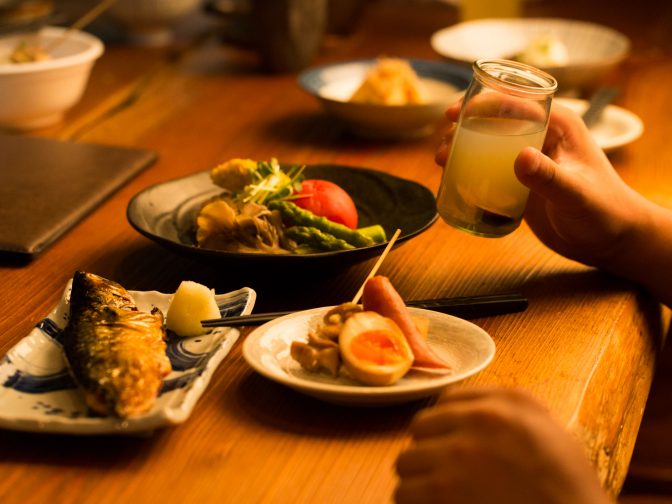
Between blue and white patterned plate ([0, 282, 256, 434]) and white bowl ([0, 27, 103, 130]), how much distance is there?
881 millimetres

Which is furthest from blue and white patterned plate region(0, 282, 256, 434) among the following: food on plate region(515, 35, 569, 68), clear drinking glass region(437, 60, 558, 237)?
food on plate region(515, 35, 569, 68)

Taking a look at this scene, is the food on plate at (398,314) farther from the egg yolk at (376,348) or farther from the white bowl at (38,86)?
the white bowl at (38,86)

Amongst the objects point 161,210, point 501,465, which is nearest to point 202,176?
point 161,210

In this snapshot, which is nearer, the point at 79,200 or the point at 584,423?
the point at 584,423

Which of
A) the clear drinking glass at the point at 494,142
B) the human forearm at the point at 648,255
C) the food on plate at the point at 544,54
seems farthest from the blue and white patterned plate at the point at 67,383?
the food on plate at the point at 544,54

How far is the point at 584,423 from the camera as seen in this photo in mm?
981

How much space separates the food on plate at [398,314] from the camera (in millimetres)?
972

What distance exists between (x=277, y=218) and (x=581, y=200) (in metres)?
0.41

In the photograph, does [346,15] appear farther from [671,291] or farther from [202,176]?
[671,291]

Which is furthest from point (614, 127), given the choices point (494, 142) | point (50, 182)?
point (50, 182)

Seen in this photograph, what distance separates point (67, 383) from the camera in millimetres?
962

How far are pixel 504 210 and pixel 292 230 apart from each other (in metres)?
0.29

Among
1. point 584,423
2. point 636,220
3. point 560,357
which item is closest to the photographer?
point 584,423

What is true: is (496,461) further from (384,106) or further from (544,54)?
(544,54)
